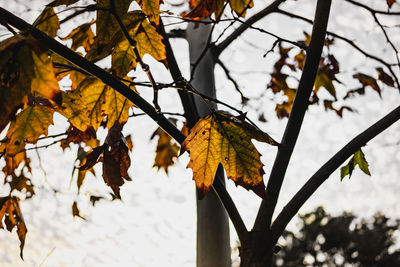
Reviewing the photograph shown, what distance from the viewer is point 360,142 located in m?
0.92

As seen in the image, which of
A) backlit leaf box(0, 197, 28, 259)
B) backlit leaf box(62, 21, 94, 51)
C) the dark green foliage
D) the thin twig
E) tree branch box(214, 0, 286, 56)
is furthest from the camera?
the dark green foliage

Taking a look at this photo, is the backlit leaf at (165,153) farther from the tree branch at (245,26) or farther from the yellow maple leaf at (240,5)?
the yellow maple leaf at (240,5)

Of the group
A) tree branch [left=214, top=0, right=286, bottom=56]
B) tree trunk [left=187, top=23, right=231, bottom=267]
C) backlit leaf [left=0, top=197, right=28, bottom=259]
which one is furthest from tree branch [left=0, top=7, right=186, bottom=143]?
tree branch [left=214, top=0, right=286, bottom=56]

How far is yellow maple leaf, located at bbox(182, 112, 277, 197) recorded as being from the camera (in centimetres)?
71

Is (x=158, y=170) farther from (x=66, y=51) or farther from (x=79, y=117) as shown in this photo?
(x=66, y=51)

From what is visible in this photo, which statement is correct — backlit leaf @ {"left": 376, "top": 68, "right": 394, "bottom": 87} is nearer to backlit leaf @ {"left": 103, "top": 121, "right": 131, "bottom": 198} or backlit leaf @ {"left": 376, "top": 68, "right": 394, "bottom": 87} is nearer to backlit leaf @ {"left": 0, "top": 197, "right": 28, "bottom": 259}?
backlit leaf @ {"left": 103, "top": 121, "right": 131, "bottom": 198}

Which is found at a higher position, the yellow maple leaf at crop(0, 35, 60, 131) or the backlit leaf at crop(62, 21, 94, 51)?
the backlit leaf at crop(62, 21, 94, 51)

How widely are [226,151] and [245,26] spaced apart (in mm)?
1089

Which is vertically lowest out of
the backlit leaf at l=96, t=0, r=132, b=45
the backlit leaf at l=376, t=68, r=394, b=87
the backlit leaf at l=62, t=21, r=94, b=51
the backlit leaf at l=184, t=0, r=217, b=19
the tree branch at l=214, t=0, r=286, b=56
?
the backlit leaf at l=96, t=0, r=132, b=45

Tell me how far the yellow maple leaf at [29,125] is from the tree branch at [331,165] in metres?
0.70

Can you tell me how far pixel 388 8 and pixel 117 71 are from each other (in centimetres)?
121

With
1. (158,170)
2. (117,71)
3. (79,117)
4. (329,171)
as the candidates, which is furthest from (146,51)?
(158,170)

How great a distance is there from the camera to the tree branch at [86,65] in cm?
53

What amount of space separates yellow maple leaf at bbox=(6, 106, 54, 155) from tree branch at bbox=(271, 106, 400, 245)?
698 millimetres
